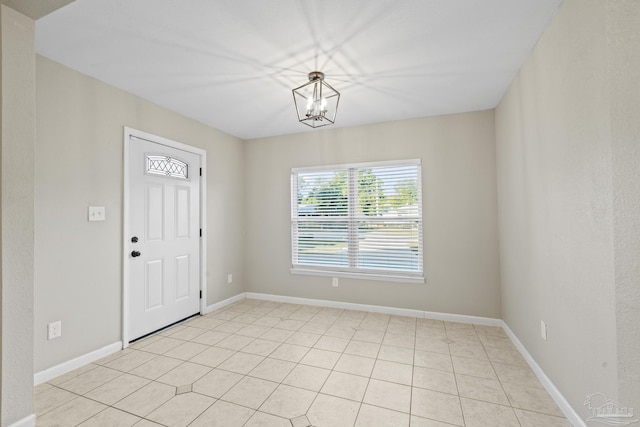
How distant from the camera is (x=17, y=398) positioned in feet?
5.16

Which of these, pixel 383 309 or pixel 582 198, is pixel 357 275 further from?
pixel 582 198

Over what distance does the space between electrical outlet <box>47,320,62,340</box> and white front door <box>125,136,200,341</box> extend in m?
0.58

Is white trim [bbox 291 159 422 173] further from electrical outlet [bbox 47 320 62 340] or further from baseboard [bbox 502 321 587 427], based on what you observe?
electrical outlet [bbox 47 320 62 340]

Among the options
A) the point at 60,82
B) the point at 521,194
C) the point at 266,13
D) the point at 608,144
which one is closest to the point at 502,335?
the point at 521,194

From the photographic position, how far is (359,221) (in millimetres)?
3828

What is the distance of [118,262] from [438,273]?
3.54 metres

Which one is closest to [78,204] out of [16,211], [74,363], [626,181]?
[16,211]

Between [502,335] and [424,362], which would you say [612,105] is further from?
[502,335]

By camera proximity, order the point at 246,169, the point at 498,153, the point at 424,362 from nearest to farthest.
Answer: the point at 424,362, the point at 498,153, the point at 246,169

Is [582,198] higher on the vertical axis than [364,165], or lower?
lower

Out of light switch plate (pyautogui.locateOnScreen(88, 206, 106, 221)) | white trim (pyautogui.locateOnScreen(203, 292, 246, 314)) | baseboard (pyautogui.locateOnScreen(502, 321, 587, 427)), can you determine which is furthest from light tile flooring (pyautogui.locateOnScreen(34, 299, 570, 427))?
light switch plate (pyautogui.locateOnScreen(88, 206, 106, 221))

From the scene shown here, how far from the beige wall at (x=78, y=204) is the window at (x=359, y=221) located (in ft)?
7.04

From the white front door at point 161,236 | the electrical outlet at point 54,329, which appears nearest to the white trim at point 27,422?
the electrical outlet at point 54,329

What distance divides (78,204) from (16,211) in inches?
35.1
